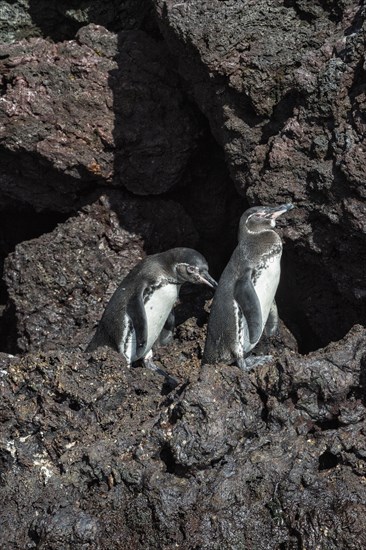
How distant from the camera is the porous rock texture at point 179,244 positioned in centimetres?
631

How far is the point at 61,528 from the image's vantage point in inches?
247

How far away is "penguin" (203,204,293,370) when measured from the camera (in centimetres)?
820

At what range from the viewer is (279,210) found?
27.3 feet

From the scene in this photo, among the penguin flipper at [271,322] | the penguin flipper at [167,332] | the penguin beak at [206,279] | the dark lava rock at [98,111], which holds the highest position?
the dark lava rock at [98,111]

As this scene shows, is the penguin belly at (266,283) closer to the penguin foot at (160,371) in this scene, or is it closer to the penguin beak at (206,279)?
the penguin beak at (206,279)

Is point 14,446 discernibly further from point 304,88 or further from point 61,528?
point 304,88

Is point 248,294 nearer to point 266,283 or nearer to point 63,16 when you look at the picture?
point 266,283

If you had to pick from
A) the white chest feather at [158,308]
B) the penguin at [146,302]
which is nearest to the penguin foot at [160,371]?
the penguin at [146,302]

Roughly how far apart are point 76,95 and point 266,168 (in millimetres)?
1921

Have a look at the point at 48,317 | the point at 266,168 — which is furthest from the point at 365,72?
the point at 48,317

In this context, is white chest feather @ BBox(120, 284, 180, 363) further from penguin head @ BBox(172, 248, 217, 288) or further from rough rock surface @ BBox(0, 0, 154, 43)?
rough rock surface @ BBox(0, 0, 154, 43)

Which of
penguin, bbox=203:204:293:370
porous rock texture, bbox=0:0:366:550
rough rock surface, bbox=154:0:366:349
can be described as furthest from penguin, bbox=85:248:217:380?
rough rock surface, bbox=154:0:366:349

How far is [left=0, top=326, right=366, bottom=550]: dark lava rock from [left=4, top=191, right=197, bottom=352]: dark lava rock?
85.2 inches

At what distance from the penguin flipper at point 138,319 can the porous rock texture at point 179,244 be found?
310 mm
